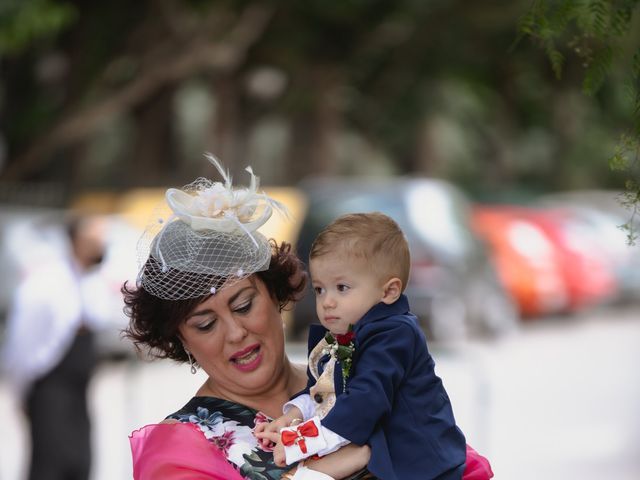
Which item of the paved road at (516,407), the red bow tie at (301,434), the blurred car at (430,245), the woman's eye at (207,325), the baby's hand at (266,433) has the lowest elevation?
the paved road at (516,407)

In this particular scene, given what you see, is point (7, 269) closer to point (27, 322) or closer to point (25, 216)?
point (25, 216)

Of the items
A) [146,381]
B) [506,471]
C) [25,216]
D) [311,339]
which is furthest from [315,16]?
[311,339]

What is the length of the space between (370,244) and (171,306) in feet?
2.09

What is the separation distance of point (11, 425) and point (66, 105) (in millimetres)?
8000

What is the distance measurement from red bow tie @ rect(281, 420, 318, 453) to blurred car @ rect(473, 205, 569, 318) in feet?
44.7

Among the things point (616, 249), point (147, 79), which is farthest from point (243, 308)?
point (616, 249)

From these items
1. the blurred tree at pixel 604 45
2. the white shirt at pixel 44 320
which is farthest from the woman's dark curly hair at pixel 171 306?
the white shirt at pixel 44 320

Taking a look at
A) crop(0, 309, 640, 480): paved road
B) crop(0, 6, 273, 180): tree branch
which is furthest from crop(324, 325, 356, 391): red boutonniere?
crop(0, 6, 273, 180): tree branch

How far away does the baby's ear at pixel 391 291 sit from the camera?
9.53 ft

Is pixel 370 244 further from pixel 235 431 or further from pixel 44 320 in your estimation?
pixel 44 320

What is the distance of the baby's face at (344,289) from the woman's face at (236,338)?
1.06 ft

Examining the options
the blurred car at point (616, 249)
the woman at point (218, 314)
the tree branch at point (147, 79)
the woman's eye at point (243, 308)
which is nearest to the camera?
the woman at point (218, 314)

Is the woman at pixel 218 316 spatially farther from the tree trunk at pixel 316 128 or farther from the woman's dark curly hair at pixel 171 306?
the tree trunk at pixel 316 128

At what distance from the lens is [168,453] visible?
2951 mm
